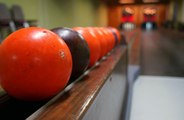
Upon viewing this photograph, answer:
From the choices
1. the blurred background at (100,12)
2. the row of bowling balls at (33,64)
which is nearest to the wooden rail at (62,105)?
the row of bowling balls at (33,64)

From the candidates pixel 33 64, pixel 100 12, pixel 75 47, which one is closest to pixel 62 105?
pixel 33 64

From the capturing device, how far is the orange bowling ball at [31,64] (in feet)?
1.82

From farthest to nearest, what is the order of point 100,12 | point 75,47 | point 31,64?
point 100,12
point 75,47
point 31,64

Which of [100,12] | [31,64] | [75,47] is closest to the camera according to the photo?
[31,64]

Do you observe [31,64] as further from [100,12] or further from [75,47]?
[100,12]

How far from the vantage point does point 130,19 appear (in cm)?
1747

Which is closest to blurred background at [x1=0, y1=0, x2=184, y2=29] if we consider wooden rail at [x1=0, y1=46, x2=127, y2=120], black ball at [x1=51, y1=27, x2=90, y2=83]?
black ball at [x1=51, y1=27, x2=90, y2=83]

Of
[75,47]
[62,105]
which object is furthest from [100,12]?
[62,105]

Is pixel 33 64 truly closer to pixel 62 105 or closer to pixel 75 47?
pixel 62 105

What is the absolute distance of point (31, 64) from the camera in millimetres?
555

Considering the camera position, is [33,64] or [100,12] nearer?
[33,64]

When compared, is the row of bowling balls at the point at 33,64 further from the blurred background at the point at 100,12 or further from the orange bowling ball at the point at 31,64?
the blurred background at the point at 100,12

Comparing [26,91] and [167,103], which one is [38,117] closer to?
[26,91]

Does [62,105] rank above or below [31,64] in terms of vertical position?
below
